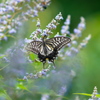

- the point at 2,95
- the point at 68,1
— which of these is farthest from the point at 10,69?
the point at 68,1

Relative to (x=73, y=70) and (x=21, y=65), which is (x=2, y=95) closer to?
(x=21, y=65)

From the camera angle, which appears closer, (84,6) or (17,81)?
(17,81)

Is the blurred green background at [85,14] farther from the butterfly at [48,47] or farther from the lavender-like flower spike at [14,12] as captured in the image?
the butterfly at [48,47]

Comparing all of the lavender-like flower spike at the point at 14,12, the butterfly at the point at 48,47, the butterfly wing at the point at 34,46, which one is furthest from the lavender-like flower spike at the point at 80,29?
the butterfly wing at the point at 34,46

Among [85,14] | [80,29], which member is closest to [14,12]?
[80,29]

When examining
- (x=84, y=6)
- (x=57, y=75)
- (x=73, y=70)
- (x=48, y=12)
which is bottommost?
(x=57, y=75)

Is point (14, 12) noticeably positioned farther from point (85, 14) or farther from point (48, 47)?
point (85, 14)

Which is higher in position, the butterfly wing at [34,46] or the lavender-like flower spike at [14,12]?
the lavender-like flower spike at [14,12]

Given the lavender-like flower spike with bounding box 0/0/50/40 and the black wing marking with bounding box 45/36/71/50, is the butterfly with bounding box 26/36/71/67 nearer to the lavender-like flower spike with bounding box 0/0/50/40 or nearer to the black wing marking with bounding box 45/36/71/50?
the black wing marking with bounding box 45/36/71/50
